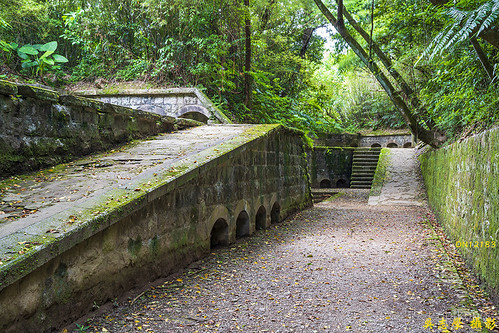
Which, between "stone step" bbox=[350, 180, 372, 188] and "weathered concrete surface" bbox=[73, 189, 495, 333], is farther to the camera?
"stone step" bbox=[350, 180, 372, 188]

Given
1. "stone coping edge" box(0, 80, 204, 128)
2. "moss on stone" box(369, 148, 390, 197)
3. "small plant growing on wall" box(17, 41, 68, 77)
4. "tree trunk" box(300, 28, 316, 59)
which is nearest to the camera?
"stone coping edge" box(0, 80, 204, 128)

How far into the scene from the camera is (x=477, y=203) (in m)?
3.99

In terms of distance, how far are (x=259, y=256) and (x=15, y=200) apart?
9.91 ft

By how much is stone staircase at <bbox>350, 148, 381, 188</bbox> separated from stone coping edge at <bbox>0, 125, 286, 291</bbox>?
13.0 meters

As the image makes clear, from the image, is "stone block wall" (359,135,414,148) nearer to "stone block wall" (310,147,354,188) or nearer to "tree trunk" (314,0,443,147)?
"stone block wall" (310,147,354,188)

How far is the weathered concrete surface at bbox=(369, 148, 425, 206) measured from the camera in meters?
11.4

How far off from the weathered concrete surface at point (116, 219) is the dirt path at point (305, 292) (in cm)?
24

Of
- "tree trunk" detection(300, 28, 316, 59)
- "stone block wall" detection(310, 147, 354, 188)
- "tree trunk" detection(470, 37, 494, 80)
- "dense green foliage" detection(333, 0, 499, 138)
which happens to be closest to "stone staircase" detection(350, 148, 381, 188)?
"stone block wall" detection(310, 147, 354, 188)

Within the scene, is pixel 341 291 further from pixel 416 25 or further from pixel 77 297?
pixel 416 25

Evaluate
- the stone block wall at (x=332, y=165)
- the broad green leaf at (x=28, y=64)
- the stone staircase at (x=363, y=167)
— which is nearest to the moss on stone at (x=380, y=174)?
the stone staircase at (x=363, y=167)

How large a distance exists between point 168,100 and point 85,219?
844 cm

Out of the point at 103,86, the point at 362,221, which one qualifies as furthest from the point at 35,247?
the point at 103,86

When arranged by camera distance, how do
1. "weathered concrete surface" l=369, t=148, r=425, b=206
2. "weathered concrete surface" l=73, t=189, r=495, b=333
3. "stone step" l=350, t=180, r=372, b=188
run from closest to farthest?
"weathered concrete surface" l=73, t=189, r=495, b=333 → "weathered concrete surface" l=369, t=148, r=425, b=206 → "stone step" l=350, t=180, r=372, b=188

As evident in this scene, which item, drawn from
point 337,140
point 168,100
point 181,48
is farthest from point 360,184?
point 181,48
